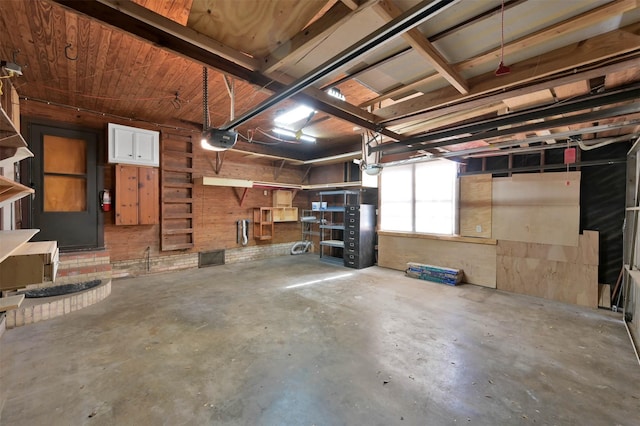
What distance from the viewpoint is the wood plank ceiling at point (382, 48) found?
121 centimetres

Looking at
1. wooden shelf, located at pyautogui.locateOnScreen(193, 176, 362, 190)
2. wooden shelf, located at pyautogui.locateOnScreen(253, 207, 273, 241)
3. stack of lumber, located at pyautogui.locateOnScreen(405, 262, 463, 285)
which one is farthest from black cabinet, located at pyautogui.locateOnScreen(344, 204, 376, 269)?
wooden shelf, located at pyautogui.locateOnScreen(253, 207, 273, 241)

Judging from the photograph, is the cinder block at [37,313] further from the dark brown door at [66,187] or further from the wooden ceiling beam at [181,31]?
the wooden ceiling beam at [181,31]

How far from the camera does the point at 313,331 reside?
298 centimetres

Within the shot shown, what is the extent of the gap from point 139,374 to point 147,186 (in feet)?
12.7

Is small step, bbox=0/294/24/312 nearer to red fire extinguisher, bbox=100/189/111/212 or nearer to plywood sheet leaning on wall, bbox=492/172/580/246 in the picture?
red fire extinguisher, bbox=100/189/111/212

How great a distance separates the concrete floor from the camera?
5.93 ft

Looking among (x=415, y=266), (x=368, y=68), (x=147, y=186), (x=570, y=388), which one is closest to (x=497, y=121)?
(x=368, y=68)

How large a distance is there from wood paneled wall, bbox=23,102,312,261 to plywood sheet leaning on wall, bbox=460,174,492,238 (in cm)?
329

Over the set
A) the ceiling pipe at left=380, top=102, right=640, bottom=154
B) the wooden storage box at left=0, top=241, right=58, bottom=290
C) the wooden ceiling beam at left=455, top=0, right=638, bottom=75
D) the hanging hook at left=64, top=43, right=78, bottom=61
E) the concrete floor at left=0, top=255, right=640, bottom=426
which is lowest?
the concrete floor at left=0, top=255, right=640, bottom=426

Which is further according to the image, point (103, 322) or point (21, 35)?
point (103, 322)

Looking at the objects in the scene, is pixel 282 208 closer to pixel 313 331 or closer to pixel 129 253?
pixel 129 253

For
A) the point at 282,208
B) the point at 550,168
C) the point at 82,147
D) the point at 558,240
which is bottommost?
the point at 558,240

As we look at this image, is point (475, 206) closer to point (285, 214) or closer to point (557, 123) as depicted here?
point (557, 123)

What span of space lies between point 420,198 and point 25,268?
19.3ft
